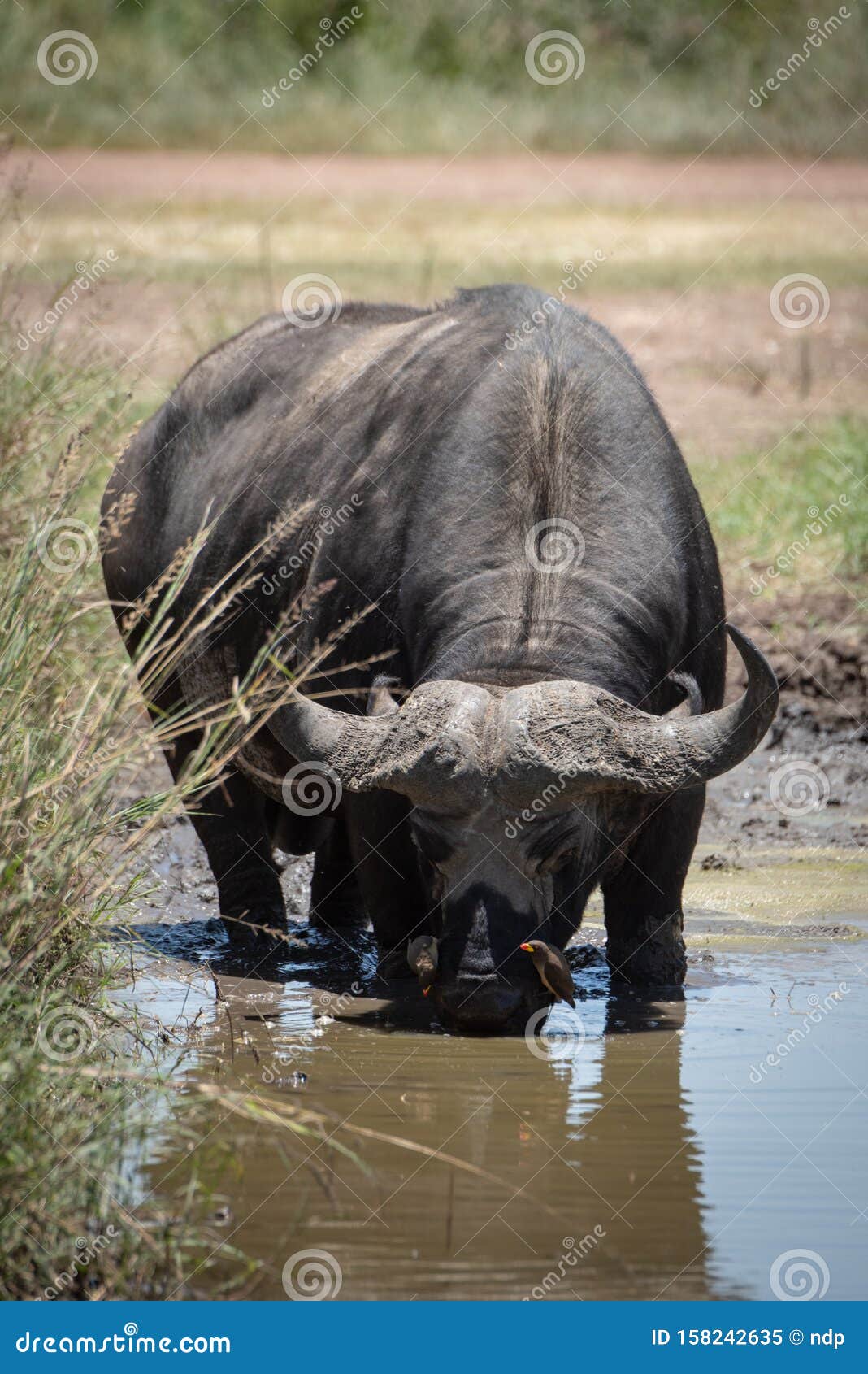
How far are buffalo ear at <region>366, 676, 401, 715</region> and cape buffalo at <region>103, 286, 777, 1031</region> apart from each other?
0.02m

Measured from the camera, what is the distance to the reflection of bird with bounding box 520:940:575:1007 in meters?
5.73

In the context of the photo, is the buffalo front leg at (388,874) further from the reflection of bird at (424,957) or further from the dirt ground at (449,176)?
the dirt ground at (449,176)

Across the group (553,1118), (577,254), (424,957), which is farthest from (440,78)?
(553,1118)

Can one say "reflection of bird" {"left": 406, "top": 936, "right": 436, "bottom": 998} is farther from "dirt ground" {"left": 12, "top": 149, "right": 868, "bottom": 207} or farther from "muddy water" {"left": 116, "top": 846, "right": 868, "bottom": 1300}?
"dirt ground" {"left": 12, "top": 149, "right": 868, "bottom": 207}

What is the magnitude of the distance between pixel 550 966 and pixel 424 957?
0.39 m

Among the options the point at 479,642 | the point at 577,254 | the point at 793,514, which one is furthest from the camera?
the point at 577,254

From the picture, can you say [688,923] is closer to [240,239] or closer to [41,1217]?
[41,1217]

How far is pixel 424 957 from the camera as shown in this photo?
19.1 feet

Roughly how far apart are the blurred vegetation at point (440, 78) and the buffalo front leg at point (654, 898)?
21.8m

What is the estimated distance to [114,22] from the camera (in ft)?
101

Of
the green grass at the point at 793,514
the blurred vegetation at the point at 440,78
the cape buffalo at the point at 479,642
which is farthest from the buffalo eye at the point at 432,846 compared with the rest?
the blurred vegetation at the point at 440,78

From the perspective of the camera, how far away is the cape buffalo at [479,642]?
5.84 m

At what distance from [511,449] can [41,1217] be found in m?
3.42

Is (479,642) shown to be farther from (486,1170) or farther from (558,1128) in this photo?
(486,1170)
